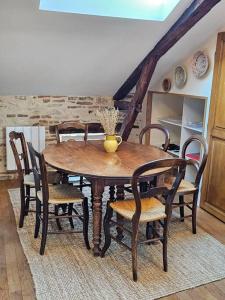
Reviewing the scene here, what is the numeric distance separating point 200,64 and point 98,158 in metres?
1.76

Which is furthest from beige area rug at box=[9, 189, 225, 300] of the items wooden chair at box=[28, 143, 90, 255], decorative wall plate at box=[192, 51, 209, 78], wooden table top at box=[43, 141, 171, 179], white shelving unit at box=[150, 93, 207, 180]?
decorative wall plate at box=[192, 51, 209, 78]

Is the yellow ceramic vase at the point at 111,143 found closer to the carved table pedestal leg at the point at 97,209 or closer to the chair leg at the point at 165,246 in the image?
the carved table pedestal leg at the point at 97,209

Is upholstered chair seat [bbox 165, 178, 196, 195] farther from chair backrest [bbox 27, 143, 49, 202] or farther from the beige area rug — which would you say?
chair backrest [bbox 27, 143, 49, 202]

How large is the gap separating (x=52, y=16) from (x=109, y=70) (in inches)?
50.7

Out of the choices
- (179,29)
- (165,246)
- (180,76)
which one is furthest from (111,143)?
(180,76)

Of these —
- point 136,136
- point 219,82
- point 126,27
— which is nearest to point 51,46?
point 126,27

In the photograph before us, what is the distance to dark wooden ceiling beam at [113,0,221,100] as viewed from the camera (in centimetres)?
315

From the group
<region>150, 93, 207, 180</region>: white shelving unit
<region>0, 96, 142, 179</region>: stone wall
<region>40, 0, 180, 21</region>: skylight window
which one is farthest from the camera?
<region>0, 96, 142, 179</region>: stone wall

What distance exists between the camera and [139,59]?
4.11 metres

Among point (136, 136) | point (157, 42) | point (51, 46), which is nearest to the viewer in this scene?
point (51, 46)

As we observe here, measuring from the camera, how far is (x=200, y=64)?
12.5ft

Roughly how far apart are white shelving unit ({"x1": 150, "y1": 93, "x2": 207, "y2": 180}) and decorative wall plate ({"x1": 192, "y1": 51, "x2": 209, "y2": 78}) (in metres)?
0.52

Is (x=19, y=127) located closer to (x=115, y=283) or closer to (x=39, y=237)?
(x=39, y=237)

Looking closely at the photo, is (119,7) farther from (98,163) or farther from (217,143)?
(217,143)
